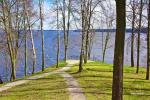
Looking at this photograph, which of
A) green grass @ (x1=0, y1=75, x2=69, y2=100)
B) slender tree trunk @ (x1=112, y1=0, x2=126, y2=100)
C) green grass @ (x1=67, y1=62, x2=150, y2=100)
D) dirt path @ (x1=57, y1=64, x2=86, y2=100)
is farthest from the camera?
green grass @ (x1=67, y1=62, x2=150, y2=100)

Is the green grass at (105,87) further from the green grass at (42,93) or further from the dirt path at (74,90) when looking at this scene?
the green grass at (42,93)

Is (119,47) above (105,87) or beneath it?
above

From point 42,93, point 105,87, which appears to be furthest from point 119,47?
point 105,87

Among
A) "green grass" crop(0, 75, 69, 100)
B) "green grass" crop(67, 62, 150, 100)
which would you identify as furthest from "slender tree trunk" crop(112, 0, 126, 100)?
"green grass" crop(0, 75, 69, 100)

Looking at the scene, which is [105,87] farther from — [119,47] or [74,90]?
[119,47]

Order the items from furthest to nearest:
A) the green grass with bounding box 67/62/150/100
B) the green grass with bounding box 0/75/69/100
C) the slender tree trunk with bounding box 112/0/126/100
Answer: the green grass with bounding box 67/62/150/100 < the green grass with bounding box 0/75/69/100 < the slender tree trunk with bounding box 112/0/126/100

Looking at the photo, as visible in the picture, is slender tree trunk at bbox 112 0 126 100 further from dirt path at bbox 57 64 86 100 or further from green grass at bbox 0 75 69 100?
green grass at bbox 0 75 69 100

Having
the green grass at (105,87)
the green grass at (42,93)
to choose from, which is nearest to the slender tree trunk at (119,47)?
the green grass at (105,87)

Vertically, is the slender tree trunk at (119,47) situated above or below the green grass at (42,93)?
above

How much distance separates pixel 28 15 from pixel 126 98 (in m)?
23.9

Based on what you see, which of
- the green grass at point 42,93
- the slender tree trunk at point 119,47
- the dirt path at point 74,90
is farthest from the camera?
the green grass at point 42,93

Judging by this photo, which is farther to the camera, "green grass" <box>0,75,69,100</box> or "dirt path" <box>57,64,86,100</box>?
"green grass" <box>0,75,69,100</box>

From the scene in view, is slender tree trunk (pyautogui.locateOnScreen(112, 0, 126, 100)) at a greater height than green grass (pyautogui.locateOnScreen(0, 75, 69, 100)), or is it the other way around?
slender tree trunk (pyautogui.locateOnScreen(112, 0, 126, 100))

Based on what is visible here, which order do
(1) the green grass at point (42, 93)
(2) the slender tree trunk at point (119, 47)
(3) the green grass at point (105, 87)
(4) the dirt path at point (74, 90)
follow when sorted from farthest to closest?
(3) the green grass at point (105, 87), (1) the green grass at point (42, 93), (4) the dirt path at point (74, 90), (2) the slender tree trunk at point (119, 47)
